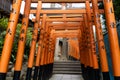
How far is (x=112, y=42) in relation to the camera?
3.07 metres

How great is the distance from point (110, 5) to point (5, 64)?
1.76 metres

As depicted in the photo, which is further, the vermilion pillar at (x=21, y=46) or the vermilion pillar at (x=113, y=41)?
the vermilion pillar at (x=21, y=46)

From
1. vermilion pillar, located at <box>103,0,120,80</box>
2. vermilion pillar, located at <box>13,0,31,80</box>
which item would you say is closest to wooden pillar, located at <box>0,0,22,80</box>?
vermilion pillar, located at <box>13,0,31,80</box>

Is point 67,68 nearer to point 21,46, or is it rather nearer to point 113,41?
point 21,46

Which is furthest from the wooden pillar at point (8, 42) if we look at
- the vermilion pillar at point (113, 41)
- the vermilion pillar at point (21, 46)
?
the vermilion pillar at point (113, 41)

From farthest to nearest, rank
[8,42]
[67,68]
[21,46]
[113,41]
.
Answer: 1. [67,68]
2. [21,46]
3. [8,42]
4. [113,41]

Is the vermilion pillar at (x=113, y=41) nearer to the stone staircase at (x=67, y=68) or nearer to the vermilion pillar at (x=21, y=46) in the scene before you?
the vermilion pillar at (x=21, y=46)

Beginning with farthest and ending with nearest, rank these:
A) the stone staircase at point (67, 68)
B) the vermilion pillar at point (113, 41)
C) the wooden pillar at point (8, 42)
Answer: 1. the stone staircase at point (67, 68)
2. the wooden pillar at point (8, 42)
3. the vermilion pillar at point (113, 41)

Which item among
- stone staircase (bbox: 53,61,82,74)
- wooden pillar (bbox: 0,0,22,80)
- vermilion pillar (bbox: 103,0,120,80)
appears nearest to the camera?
vermilion pillar (bbox: 103,0,120,80)

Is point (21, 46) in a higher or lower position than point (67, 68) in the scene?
higher

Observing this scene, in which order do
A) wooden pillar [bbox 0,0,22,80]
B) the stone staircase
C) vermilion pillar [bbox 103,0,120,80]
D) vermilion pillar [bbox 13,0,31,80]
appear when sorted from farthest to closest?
the stone staircase
vermilion pillar [bbox 13,0,31,80]
wooden pillar [bbox 0,0,22,80]
vermilion pillar [bbox 103,0,120,80]

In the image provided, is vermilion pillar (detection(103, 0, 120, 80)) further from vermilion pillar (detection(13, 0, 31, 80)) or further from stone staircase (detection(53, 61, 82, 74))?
stone staircase (detection(53, 61, 82, 74))

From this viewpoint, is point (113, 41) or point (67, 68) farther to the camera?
point (67, 68)

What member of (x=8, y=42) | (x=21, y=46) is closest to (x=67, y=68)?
(x=21, y=46)
